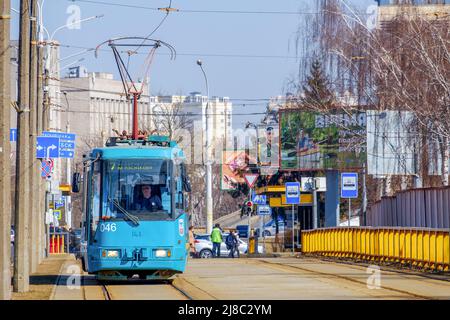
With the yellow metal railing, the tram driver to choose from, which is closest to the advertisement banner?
the yellow metal railing

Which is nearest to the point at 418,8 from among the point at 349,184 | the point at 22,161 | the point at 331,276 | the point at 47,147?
the point at 349,184

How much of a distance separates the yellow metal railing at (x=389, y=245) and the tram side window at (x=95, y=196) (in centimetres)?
788

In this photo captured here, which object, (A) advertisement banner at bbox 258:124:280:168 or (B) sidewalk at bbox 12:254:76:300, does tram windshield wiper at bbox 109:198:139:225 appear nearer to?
(B) sidewalk at bbox 12:254:76:300

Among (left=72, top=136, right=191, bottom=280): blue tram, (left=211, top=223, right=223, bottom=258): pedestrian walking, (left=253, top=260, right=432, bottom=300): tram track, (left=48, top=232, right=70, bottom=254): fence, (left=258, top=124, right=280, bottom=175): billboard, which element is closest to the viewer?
(left=253, top=260, right=432, bottom=300): tram track

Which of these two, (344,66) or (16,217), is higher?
(344,66)

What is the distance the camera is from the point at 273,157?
252ft

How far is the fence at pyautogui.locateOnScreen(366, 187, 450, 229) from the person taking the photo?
32.8 meters

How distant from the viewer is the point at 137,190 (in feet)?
83.9

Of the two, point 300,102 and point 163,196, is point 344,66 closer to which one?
point 300,102

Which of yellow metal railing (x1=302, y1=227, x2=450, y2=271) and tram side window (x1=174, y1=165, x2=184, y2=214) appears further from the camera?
yellow metal railing (x1=302, y1=227, x2=450, y2=271)

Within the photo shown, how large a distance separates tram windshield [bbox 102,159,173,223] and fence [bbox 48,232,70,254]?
35240mm
